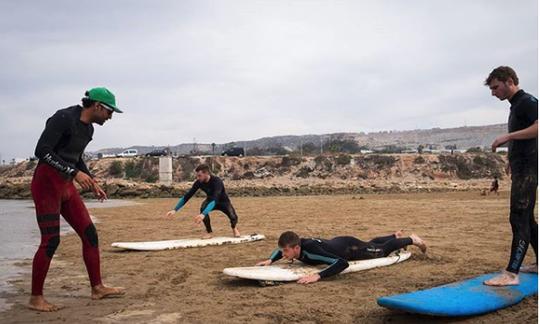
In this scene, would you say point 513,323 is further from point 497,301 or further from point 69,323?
point 69,323

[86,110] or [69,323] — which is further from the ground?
[86,110]

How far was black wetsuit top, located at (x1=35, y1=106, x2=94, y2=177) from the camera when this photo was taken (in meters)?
4.93

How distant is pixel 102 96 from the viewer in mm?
5316

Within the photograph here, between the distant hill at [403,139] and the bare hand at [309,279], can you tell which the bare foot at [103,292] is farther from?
the distant hill at [403,139]

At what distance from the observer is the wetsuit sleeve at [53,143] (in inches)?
193

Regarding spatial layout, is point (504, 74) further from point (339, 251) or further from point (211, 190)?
point (211, 190)

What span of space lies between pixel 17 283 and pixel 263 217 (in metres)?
10.1

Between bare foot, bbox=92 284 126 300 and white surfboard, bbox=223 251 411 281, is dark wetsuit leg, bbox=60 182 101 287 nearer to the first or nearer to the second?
bare foot, bbox=92 284 126 300

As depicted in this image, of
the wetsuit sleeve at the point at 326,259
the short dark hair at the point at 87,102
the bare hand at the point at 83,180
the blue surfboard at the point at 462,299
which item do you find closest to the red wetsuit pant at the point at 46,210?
the bare hand at the point at 83,180

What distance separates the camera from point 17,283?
616cm

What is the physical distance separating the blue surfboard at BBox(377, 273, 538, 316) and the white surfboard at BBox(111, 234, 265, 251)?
17.1 feet

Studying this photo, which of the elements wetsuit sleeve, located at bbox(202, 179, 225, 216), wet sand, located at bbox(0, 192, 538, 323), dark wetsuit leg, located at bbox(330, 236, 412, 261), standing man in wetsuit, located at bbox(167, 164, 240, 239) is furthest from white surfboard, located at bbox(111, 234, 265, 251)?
dark wetsuit leg, located at bbox(330, 236, 412, 261)

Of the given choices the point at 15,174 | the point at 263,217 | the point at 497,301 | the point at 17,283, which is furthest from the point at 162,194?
the point at 15,174

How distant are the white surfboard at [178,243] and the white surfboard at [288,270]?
3011mm
